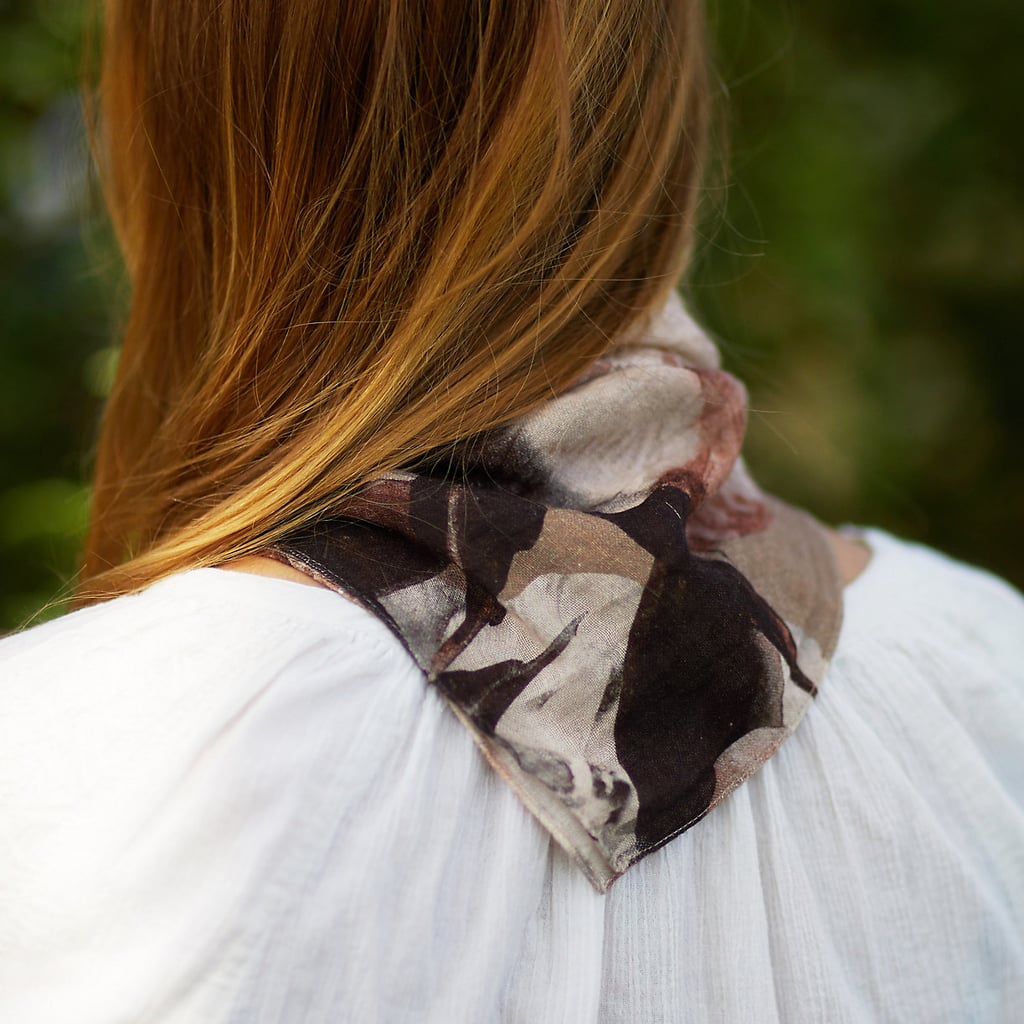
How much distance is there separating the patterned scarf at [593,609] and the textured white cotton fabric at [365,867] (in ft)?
0.10

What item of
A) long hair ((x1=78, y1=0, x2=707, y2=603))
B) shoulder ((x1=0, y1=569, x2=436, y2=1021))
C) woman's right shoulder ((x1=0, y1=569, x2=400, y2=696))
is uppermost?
long hair ((x1=78, y1=0, x2=707, y2=603))

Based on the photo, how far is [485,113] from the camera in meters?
0.67

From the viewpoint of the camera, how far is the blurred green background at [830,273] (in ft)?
5.13

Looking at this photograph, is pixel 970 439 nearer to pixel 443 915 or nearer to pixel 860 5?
pixel 860 5

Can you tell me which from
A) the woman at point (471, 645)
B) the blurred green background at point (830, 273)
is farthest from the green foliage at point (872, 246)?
the woman at point (471, 645)

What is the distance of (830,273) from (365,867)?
5.34 feet

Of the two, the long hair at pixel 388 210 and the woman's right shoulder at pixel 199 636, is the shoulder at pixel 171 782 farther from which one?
the long hair at pixel 388 210

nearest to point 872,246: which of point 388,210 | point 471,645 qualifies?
point 388,210

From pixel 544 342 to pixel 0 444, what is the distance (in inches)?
54.0

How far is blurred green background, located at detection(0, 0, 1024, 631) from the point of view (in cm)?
156

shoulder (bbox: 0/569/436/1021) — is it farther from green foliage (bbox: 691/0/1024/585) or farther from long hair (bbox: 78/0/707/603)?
green foliage (bbox: 691/0/1024/585)

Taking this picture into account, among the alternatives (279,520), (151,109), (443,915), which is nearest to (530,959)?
(443,915)

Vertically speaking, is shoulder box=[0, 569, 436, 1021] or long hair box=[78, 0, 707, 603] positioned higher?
long hair box=[78, 0, 707, 603]

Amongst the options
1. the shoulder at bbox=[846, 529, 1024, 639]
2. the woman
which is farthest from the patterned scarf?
the shoulder at bbox=[846, 529, 1024, 639]
